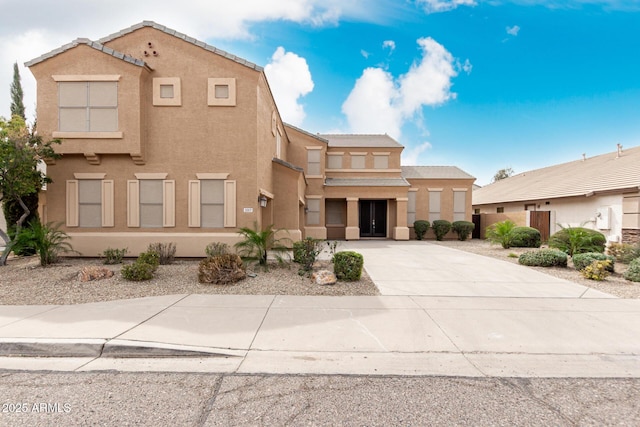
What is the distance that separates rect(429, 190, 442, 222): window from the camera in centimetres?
2014

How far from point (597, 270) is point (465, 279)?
3533mm

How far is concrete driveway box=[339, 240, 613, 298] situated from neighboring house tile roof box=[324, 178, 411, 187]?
8.26 m

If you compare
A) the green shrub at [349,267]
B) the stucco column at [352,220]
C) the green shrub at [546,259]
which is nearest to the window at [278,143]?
the stucco column at [352,220]

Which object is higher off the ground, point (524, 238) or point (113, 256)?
point (524, 238)

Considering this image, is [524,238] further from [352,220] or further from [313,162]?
[313,162]

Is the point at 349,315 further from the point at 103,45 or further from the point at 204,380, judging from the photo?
the point at 103,45

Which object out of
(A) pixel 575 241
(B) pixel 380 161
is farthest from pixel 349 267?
(B) pixel 380 161

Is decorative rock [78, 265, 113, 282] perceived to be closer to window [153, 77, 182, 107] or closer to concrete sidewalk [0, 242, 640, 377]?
concrete sidewalk [0, 242, 640, 377]

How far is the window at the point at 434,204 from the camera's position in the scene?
66.1 feet

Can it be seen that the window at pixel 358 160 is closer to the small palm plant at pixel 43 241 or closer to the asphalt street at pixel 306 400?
the small palm plant at pixel 43 241

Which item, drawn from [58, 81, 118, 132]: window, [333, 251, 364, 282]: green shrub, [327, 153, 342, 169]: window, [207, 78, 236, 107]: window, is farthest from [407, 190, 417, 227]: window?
[58, 81, 118, 132]: window

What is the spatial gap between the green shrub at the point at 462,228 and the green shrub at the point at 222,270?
16.4 m

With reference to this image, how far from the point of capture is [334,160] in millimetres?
20281

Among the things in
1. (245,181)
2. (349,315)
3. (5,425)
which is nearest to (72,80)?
(245,181)
